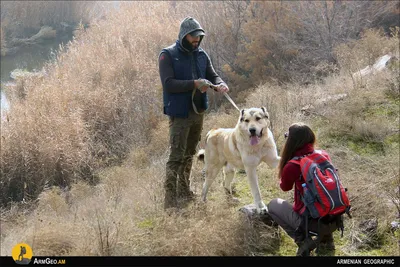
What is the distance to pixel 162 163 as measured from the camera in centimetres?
672

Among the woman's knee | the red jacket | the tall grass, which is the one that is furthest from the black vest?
the tall grass

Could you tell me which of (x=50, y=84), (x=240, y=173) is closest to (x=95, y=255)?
(x=240, y=173)

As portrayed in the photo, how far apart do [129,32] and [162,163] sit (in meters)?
8.14

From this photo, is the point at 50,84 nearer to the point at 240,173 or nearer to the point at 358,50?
the point at 240,173

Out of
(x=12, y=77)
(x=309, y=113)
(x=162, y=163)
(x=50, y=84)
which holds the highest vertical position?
(x=12, y=77)

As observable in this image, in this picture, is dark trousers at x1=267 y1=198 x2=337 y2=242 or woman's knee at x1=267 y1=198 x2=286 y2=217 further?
woman's knee at x1=267 y1=198 x2=286 y2=217

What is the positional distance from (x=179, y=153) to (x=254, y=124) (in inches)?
40.2

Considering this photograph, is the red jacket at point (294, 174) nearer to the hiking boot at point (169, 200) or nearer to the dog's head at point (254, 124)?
the dog's head at point (254, 124)

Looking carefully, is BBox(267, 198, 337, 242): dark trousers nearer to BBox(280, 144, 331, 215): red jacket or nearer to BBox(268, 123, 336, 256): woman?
BBox(268, 123, 336, 256): woman

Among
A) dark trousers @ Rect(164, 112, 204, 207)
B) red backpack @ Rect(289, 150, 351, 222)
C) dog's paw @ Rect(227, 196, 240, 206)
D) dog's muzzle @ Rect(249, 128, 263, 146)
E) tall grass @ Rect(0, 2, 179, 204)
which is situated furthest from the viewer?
tall grass @ Rect(0, 2, 179, 204)

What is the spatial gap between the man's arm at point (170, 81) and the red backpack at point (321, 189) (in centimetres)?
159

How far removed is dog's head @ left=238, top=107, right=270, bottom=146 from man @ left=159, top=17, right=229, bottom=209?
1.60 feet

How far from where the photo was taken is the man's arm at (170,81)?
4.35 metres

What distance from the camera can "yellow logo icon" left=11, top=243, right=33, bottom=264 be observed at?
3.35 m
